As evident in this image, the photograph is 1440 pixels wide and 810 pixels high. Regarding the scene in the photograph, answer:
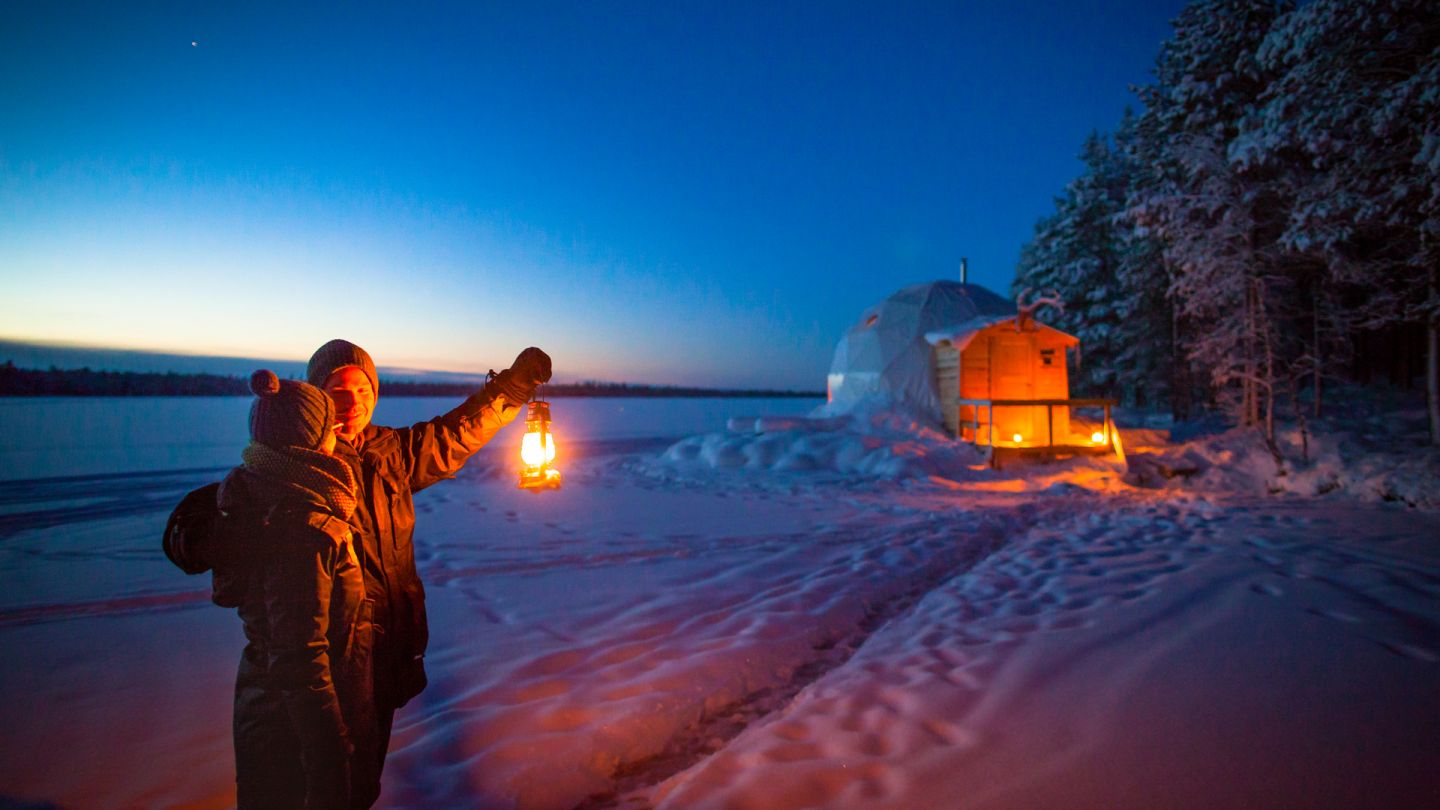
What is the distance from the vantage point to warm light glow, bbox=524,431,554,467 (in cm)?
335

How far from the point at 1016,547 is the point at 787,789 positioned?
5.26 m

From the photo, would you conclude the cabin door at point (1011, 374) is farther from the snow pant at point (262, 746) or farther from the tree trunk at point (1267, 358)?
the snow pant at point (262, 746)

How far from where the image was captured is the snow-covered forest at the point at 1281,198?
9641mm

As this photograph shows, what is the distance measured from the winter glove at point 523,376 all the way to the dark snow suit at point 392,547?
27cm

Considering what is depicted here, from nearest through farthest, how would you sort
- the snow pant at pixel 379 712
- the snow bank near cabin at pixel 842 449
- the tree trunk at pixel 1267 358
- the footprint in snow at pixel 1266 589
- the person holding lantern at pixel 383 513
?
1. the snow pant at pixel 379 712
2. the person holding lantern at pixel 383 513
3. the footprint in snow at pixel 1266 589
4. the tree trunk at pixel 1267 358
5. the snow bank near cabin at pixel 842 449

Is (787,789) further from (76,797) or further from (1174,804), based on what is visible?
(76,797)

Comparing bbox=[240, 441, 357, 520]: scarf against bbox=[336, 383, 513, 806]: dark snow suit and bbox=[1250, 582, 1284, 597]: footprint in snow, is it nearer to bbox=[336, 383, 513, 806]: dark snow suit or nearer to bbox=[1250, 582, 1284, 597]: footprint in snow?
bbox=[336, 383, 513, 806]: dark snow suit

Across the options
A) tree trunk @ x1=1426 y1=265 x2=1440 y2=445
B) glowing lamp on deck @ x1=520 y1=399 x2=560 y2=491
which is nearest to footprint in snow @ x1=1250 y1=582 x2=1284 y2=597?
glowing lamp on deck @ x1=520 y1=399 x2=560 y2=491

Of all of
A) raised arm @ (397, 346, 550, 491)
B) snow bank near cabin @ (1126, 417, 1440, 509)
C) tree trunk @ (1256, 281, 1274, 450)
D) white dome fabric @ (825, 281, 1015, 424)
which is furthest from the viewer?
white dome fabric @ (825, 281, 1015, 424)

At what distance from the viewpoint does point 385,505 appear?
2.23m

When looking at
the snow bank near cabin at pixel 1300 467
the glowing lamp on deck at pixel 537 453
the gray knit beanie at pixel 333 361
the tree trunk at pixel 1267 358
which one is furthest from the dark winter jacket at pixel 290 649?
the tree trunk at pixel 1267 358

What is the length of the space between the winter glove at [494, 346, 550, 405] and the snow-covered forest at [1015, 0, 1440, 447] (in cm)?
1162

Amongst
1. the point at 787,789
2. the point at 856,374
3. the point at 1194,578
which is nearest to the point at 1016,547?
the point at 1194,578

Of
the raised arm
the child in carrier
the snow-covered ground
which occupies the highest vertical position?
the raised arm
